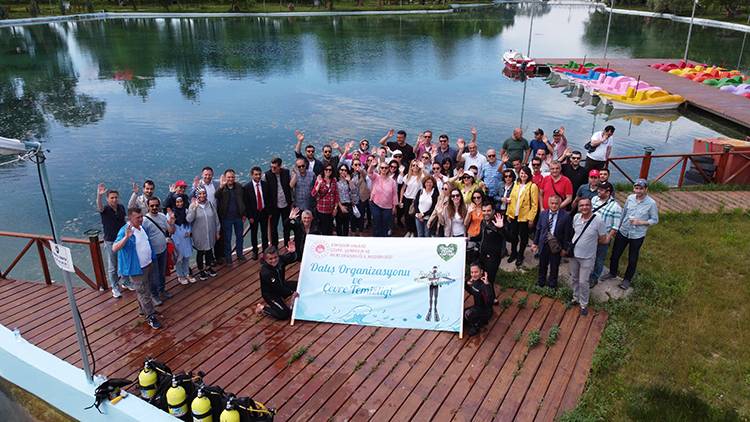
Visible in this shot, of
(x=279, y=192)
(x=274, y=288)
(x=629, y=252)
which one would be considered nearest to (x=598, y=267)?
(x=629, y=252)

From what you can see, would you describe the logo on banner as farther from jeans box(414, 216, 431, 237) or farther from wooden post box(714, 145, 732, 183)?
wooden post box(714, 145, 732, 183)

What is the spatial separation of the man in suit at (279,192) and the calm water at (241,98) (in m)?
7.18

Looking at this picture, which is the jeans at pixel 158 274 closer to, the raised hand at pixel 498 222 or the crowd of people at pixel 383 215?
the crowd of people at pixel 383 215

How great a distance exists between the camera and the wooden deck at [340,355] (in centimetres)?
648

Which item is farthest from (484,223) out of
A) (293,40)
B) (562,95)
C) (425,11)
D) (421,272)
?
(425,11)

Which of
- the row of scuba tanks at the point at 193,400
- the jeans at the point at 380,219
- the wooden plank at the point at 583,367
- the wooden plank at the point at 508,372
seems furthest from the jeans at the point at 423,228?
the row of scuba tanks at the point at 193,400

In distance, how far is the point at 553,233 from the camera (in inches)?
329

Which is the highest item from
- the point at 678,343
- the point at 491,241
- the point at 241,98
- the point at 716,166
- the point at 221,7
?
the point at 221,7

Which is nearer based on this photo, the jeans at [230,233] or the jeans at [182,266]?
the jeans at [182,266]

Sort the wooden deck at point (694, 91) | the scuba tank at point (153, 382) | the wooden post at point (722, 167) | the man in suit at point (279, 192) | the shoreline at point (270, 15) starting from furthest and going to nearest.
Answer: the shoreline at point (270, 15) < the wooden deck at point (694, 91) < the wooden post at point (722, 167) < the man in suit at point (279, 192) < the scuba tank at point (153, 382)

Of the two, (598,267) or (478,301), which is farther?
(598,267)

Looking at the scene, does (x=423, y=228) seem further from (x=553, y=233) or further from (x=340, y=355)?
(x=340, y=355)

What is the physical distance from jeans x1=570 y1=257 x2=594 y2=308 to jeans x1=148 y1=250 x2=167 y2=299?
6.53 m

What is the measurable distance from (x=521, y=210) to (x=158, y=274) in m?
6.27
